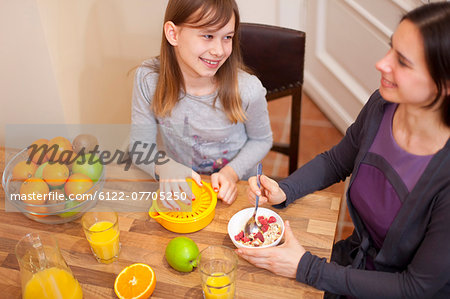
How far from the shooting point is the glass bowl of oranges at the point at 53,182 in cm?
125

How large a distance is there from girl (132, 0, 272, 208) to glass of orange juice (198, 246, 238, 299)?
0.28 meters

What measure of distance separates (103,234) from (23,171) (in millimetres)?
361

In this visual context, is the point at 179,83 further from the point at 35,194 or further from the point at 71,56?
the point at 35,194

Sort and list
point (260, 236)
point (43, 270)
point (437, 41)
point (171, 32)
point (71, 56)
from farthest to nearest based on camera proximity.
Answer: point (71, 56) → point (171, 32) → point (260, 236) → point (43, 270) → point (437, 41)

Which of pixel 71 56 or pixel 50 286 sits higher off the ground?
pixel 71 56

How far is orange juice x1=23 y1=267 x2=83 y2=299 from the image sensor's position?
1039 mm

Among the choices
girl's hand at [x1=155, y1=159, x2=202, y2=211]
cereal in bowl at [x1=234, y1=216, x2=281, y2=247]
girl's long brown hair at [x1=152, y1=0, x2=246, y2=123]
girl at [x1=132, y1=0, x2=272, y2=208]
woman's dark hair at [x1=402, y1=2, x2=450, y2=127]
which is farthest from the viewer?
girl's long brown hair at [x1=152, y1=0, x2=246, y2=123]

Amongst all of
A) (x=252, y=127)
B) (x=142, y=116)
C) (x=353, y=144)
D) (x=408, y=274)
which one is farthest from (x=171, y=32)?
(x=408, y=274)

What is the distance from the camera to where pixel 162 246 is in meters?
1.21

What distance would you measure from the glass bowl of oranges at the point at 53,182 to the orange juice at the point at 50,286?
226mm

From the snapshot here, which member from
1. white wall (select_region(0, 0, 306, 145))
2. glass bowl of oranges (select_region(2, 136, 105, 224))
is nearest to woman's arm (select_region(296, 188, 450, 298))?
glass bowl of oranges (select_region(2, 136, 105, 224))

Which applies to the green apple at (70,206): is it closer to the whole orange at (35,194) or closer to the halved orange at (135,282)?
the whole orange at (35,194)

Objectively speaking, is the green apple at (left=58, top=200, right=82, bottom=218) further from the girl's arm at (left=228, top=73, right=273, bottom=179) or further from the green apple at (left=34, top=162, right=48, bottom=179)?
the girl's arm at (left=228, top=73, right=273, bottom=179)

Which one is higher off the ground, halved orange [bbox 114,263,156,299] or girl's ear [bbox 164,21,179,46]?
girl's ear [bbox 164,21,179,46]
